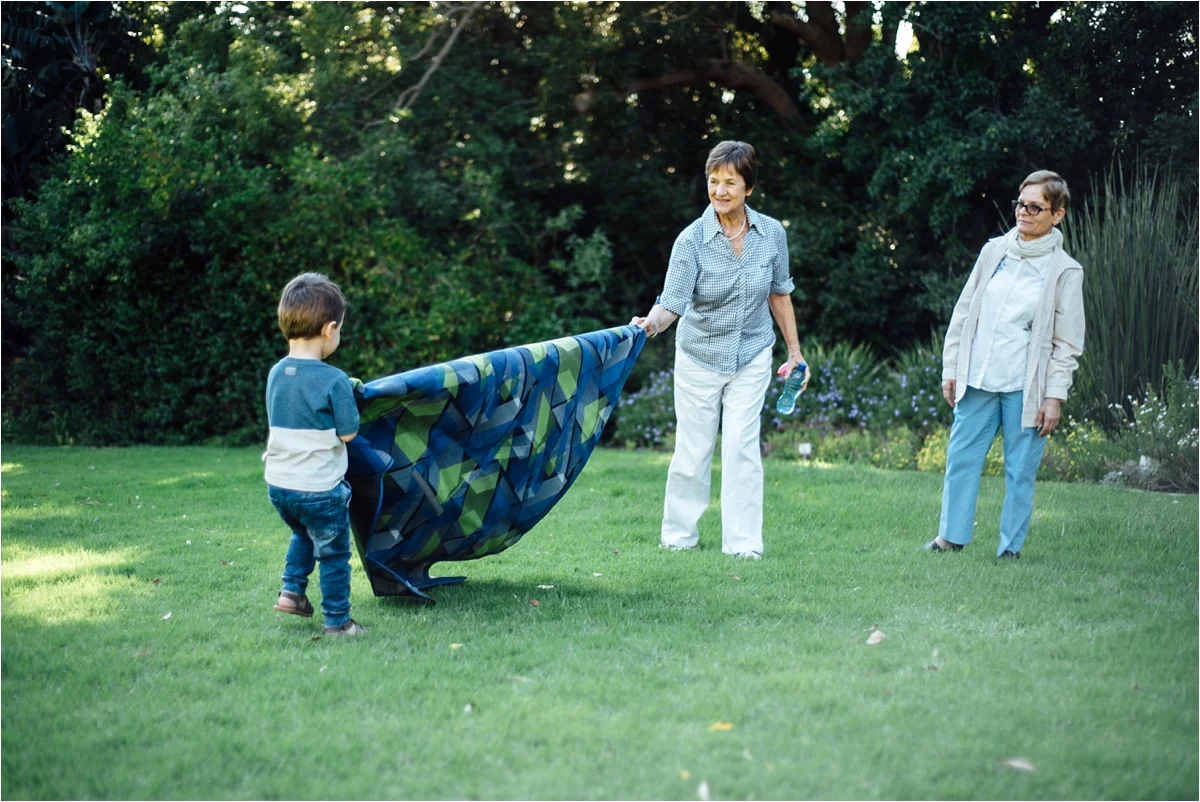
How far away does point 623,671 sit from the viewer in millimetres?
3893

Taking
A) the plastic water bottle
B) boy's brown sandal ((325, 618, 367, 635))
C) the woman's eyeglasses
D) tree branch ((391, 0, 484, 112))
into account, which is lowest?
boy's brown sandal ((325, 618, 367, 635))

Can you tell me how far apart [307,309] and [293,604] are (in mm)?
1193

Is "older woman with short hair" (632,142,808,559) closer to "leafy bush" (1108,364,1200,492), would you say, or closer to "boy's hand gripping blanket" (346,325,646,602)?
"boy's hand gripping blanket" (346,325,646,602)

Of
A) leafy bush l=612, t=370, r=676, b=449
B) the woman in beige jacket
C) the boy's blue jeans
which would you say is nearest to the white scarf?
the woman in beige jacket

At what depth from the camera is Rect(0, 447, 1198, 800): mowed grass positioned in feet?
10.1

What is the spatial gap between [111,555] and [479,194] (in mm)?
Result: 7437

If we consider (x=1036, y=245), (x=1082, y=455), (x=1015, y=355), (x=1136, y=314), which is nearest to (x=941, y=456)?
(x=1082, y=455)

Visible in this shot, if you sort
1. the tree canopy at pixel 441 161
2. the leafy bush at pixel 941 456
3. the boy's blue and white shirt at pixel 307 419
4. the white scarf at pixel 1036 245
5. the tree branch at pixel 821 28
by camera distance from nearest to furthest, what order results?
the boy's blue and white shirt at pixel 307 419
the white scarf at pixel 1036 245
the leafy bush at pixel 941 456
the tree canopy at pixel 441 161
the tree branch at pixel 821 28

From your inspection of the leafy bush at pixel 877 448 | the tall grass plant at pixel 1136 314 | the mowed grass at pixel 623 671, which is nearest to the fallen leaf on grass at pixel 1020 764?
the mowed grass at pixel 623 671

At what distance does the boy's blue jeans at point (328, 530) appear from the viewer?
13.9 feet

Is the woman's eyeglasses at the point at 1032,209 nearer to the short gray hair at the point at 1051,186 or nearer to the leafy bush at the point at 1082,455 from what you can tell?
the short gray hair at the point at 1051,186

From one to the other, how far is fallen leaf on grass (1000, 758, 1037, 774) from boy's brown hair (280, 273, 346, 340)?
265 centimetres

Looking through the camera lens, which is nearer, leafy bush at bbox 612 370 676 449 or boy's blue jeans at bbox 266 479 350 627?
boy's blue jeans at bbox 266 479 350 627

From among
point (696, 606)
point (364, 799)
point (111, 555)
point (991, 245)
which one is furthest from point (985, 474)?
point (364, 799)
